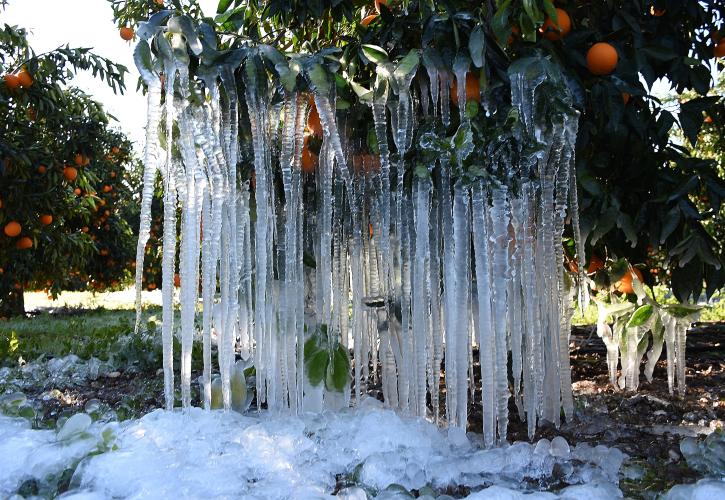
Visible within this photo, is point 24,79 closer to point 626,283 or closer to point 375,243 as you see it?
point 375,243

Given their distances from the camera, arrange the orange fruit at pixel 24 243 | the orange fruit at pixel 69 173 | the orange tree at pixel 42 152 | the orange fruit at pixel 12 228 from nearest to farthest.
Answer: the orange tree at pixel 42 152
the orange fruit at pixel 12 228
the orange fruit at pixel 24 243
the orange fruit at pixel 69 173

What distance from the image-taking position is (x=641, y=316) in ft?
6.25

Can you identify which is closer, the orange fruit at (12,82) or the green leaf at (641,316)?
the green leaf at (641,316)

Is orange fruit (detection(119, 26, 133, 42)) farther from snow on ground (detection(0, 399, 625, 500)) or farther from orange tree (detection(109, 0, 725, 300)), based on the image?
snow on ground (detection(0, 399, 625, 500))

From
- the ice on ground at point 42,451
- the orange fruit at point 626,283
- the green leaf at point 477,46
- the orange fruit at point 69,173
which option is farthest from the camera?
the orange fruit at point 69,173

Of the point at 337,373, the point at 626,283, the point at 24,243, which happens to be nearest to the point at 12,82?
the point at 24,243

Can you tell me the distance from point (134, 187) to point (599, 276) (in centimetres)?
1159

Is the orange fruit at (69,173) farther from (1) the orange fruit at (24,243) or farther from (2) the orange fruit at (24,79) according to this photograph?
(2) the orange fruit at (24,79)

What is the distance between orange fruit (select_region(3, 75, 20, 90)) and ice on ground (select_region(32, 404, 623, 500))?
2726 millimetres

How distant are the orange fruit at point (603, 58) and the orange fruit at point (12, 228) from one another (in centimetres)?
364

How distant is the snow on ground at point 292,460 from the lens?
111 cm

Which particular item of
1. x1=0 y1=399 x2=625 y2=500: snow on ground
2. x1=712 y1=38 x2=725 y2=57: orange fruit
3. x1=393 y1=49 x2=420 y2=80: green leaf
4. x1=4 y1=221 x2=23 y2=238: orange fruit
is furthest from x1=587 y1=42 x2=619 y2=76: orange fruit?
x1=4 y1=221 x2=23 y2=238: orange fruit

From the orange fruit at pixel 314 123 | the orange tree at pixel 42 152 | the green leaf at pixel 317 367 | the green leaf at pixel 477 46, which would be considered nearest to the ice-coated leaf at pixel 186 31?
the orange fruit at pixel 314 123

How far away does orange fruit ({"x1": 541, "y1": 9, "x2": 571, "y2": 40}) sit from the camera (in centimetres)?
159
